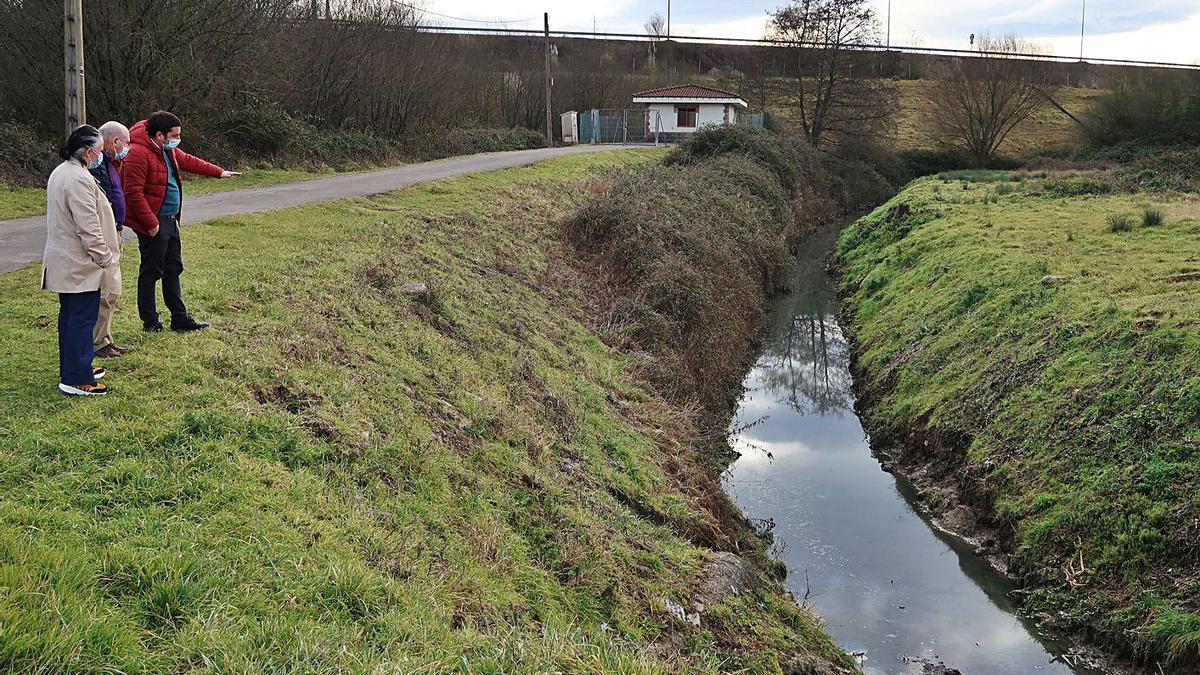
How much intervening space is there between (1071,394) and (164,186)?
36.6 feet

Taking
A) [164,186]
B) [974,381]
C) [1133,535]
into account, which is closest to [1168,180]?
[974,381]

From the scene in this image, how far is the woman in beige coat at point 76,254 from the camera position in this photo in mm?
6703

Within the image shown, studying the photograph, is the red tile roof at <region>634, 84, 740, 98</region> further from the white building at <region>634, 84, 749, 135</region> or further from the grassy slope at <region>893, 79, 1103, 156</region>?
the grassy slope at <region>893, 79, 1103, 156</region>

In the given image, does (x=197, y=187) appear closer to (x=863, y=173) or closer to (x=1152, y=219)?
(x=1152, y=219)

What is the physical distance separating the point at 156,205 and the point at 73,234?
1.41 meters

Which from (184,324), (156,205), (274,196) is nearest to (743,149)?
(274,196)

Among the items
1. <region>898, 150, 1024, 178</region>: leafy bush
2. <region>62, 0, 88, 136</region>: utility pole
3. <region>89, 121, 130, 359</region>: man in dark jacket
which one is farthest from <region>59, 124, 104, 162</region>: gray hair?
<region>898, 150, 1024, 178</region>: leafy bush

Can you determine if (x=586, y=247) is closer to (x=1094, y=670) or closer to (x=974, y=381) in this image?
(x=974, y=381)

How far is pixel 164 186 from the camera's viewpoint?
8.14 m

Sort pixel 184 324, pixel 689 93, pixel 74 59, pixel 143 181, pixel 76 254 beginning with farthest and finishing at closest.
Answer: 1. pixel 689 93
2. pixel 74 59
3. pixel 184 324
4. pixel 143 181
5. pixel 76 254

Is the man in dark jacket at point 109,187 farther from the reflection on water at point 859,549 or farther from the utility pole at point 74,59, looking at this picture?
the reflection on water at point 859,549

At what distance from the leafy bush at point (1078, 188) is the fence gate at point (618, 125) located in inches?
1077

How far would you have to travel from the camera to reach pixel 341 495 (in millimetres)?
6531

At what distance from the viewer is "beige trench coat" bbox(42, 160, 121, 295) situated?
22.0 ft
